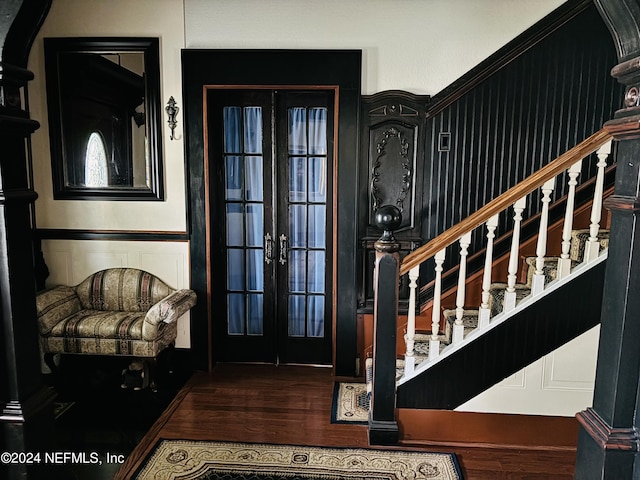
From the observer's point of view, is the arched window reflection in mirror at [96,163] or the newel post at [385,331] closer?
the newel post at [385,331]

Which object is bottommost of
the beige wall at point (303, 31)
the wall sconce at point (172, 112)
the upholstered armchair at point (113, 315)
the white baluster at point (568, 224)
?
the upholstered armchair at point (113, 315)

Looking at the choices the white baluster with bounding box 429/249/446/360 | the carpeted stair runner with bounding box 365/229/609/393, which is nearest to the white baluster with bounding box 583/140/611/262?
the carpeted stair runner with bounding box 365/229/609/393

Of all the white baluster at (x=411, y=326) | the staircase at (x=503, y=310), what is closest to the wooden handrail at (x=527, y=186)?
the staircase at (x=503, y=310)

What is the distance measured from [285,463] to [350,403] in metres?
0.90

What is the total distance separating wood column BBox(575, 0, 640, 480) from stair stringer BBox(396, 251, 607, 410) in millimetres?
1015

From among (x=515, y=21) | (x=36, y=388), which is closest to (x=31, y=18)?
(x=36, y=388)

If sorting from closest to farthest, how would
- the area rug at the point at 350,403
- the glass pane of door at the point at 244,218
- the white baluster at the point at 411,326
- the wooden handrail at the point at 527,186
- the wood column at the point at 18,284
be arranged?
the wood column at the point at 18,284 < the wooden handrail at the point at 527,186 < the white baluster at the point at 411,326 < the area rug at the point at 350,403 < the glass pane of door at the point at 244,218

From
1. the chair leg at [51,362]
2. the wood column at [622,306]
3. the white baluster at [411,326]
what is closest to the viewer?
the wood column at [622,306]

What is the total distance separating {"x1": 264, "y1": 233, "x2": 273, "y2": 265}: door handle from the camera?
13.5 ft

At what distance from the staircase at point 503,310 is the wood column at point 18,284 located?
1747 millimetres

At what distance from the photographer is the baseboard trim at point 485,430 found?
2.90 meters

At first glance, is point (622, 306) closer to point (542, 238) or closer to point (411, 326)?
point (542, 238)

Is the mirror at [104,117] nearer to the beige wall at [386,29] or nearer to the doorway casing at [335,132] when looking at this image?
the doorway casing at [335,132]

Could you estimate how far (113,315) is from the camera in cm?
383
